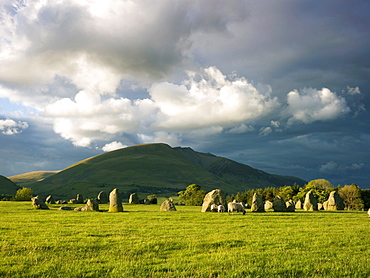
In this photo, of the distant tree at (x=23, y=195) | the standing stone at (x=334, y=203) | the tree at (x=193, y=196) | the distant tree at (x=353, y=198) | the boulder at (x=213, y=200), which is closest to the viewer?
the boulder at (x=213, y=200)

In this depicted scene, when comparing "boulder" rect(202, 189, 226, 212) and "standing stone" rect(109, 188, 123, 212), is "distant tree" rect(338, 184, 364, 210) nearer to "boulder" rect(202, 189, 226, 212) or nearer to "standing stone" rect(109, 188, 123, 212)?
"boulder" rect(202, 189, 226, 212)

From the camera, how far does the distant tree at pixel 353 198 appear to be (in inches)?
2685

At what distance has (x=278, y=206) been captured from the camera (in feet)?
131

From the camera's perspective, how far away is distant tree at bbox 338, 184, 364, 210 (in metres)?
68.2

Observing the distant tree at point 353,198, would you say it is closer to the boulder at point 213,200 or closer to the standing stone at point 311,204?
the standing stone at point 311,204

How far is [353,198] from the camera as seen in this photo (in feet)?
232

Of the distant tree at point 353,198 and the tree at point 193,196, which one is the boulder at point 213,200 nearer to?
the distant tree at point 353,198

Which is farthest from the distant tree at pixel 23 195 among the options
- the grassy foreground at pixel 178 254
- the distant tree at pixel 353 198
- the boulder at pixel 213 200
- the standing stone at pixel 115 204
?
the distant tree at pixel 353 198

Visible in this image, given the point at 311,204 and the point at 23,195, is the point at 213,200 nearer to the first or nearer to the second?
the point at 311,204

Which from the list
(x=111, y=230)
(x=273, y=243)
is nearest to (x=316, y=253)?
(x=273, y=243)

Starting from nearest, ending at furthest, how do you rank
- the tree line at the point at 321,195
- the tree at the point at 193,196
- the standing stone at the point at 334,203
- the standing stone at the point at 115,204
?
the standing stone at the point at 115,204, the standing stone at the point at 334,203, the tree line at the point at 321,195, the tree at the point at 193,196

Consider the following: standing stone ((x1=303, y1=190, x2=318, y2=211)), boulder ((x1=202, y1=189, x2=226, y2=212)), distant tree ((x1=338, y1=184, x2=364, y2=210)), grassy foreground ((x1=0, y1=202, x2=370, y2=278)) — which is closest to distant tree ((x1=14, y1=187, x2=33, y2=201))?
boulder ((x1=202, y1=189, x2=226, y2=212))

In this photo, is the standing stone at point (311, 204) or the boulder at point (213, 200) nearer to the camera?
the boulder at point (213, 200)

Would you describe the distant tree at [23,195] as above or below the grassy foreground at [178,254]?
above
